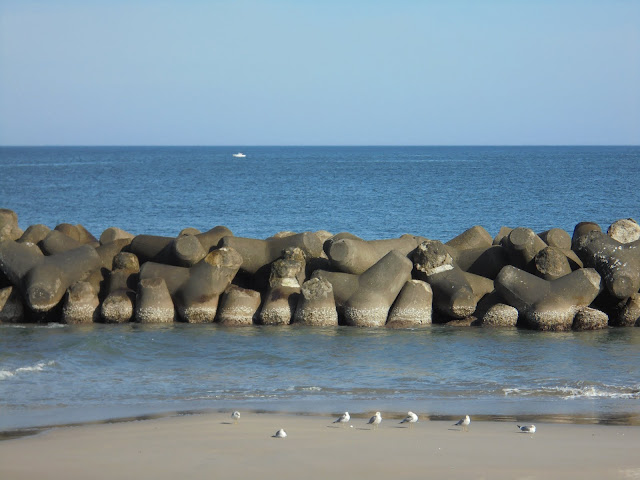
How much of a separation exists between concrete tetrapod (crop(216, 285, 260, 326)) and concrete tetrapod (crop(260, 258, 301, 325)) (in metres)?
0.16

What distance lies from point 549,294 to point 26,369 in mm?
7277

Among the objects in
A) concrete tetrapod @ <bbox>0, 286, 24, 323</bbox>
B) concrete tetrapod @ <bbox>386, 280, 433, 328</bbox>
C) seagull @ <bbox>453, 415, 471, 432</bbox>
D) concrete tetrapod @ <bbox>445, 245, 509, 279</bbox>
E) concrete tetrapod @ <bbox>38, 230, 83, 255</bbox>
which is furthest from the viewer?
concrete tetrapod @ <bbox>38, 230, 83, 255</bbox>

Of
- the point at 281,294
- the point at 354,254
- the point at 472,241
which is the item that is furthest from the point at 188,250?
the point at 472,241

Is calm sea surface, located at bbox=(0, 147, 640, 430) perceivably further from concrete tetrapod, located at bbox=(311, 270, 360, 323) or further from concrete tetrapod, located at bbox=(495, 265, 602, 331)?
concrete tetrapod, located at bbox=(311, 270, 360, 323)

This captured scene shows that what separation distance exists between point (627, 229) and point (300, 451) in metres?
9.20

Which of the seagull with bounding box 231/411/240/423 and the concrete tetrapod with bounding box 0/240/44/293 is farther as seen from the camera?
the concrete tetrapod with bounding box 0/240/44/293

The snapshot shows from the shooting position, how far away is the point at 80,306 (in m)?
13.7

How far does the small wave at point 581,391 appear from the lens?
32.7ft

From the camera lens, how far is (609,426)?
27.9 feet

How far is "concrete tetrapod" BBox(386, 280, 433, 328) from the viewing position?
13297 millimetres

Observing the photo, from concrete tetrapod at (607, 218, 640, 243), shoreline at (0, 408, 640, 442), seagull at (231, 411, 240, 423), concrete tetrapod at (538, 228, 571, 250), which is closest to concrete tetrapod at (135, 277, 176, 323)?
shoreline at (0, 408, 640, 442)

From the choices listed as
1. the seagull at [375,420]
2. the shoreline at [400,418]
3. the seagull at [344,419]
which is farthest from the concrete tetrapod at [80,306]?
the seagull at [375,420]

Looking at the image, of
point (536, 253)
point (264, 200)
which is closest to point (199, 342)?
point (536, 253)

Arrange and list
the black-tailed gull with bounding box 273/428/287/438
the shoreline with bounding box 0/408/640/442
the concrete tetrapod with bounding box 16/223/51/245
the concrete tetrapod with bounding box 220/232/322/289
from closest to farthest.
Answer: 1. the black-tailed gull with bounding box 273/428/287/438
2. the shoreline with bounding box 0/408/640/442
3. the concrete tetrapod with bounding box 220/232/322/289
4. the concrete tetrapod with bounding box 16/223/51/245
